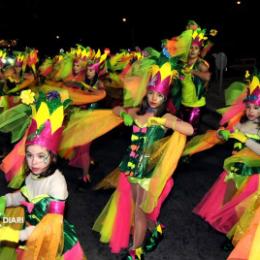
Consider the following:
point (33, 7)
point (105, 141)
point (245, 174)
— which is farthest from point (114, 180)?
point (33, 7)

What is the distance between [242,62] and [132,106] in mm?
20088

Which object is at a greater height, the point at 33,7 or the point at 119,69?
the point at 119,69

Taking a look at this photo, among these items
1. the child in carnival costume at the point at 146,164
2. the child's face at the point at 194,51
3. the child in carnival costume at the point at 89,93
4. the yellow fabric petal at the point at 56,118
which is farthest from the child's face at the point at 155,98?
the child's face at the point at 194,51

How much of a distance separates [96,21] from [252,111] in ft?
130

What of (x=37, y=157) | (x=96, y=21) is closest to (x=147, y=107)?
(x=37, y=157)

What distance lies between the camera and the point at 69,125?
4.98 meters

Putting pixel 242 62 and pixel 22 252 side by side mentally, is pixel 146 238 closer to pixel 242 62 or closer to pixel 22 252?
pixel 22 252

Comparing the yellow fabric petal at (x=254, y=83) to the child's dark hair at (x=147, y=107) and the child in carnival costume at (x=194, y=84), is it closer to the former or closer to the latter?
the child's dark hair at (x=147, y=107)

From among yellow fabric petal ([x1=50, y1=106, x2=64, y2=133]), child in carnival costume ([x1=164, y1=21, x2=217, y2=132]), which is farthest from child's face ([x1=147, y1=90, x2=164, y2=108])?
child in carnival costume ([x1=164, y1=21, x2=217, y2=132])

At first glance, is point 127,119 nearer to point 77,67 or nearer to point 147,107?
point 147,107

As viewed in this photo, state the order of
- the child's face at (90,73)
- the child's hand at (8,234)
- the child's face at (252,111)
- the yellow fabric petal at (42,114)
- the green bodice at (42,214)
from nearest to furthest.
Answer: the child's hand at (8,234) → the yellow fabric petal at (42,114) → the green bodice at (42,214) → the child's face at (252,111) → the child's face at (90,73)

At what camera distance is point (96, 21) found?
43000mm

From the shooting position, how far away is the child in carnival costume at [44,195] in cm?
306

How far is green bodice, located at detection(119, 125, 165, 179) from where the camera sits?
4.56m
